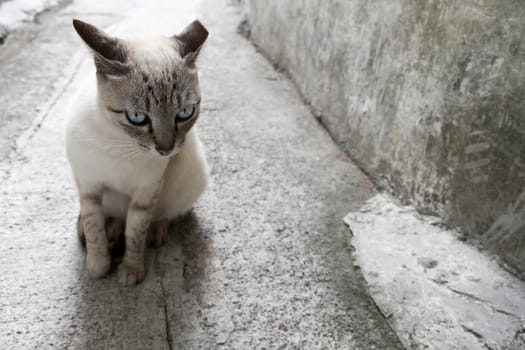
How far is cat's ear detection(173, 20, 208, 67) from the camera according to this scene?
138 centimetres

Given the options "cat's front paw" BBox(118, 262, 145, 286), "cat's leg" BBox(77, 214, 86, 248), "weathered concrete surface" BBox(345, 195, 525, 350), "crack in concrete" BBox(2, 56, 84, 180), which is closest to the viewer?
"weathered concrete surface" BBox(345, 195, 525, 350)

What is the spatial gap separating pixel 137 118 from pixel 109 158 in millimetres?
184

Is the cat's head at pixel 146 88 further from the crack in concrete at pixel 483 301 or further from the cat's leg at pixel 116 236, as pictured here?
the crack in concrete at pixel 483 301

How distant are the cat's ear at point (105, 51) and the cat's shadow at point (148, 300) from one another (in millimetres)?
724

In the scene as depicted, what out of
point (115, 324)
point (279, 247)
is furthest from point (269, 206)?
point (115, 324)

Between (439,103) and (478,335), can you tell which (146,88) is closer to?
(439,103)

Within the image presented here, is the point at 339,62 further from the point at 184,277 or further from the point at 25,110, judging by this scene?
the point at 25,110

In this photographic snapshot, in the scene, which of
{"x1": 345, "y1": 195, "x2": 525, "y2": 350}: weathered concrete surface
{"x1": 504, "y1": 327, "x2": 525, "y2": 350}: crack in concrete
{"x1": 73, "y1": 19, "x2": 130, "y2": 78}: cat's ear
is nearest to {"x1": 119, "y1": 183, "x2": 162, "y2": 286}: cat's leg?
{"x1": 73, "y1": 19, "x2": 130, "y2": 78}: cat's ear

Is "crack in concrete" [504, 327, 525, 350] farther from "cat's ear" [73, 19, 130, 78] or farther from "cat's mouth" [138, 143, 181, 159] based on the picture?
"cat's ear" [73, 19, 130, 78]

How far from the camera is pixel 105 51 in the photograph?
123cm

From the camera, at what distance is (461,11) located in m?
1.54

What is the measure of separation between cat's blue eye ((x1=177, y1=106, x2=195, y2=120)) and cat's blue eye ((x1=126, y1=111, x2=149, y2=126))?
10cm

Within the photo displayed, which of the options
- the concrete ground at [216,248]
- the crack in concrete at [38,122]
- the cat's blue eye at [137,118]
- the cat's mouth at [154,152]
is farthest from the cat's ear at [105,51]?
the crack in concrete at [38,122]

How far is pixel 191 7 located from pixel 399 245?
3.38m
